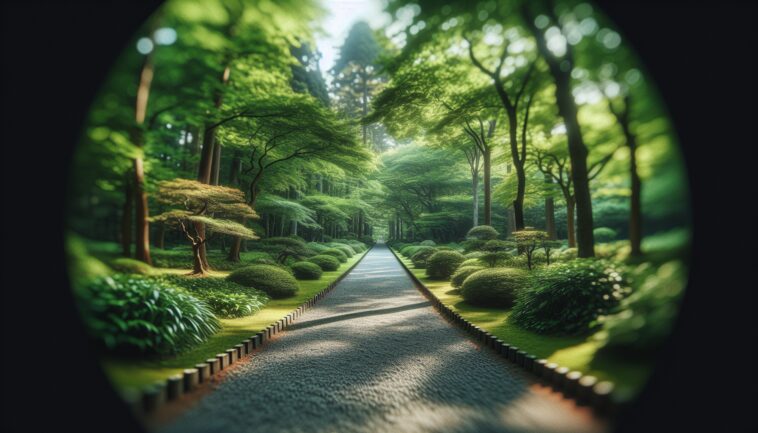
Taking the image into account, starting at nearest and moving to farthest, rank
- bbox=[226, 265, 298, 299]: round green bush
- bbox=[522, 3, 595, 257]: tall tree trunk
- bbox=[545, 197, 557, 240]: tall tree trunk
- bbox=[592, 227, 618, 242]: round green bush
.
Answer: bbox=[522, 3, 595, 257]: tall tree trunk
bbox=[592, 227, 618, 242]: round green bush
bbox=[226, 265, 298, 299]: round green bush
bbox=[545, 197, 557, 240]: tall tree trunk

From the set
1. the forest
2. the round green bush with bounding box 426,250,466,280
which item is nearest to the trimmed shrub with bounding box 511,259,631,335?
the forest

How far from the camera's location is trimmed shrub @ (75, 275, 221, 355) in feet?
8.54

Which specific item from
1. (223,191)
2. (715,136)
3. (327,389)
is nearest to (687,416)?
(715,136)

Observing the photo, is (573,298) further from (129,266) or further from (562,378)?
(129,266)

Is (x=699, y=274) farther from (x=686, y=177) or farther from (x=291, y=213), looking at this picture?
(x=291, y=213)

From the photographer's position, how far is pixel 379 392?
3.25 m

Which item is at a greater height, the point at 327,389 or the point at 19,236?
the point at 19,236

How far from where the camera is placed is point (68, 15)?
93.0 inches

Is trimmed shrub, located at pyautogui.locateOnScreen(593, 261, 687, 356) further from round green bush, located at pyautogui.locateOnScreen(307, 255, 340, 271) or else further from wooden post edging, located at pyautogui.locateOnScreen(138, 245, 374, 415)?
round green bush, located at pyautogui.locateOnScreen(307, 255, 340, 271)

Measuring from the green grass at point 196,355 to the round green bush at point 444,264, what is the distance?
574 centimetres

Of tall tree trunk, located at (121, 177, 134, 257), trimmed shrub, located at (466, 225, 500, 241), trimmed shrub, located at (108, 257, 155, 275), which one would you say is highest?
trimmed shrub, located at (466, 225, 500, 241)

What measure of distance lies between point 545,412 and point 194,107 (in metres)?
4.58

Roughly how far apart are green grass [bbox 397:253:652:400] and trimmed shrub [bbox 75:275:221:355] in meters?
4.34

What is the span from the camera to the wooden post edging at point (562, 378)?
2658 mm
